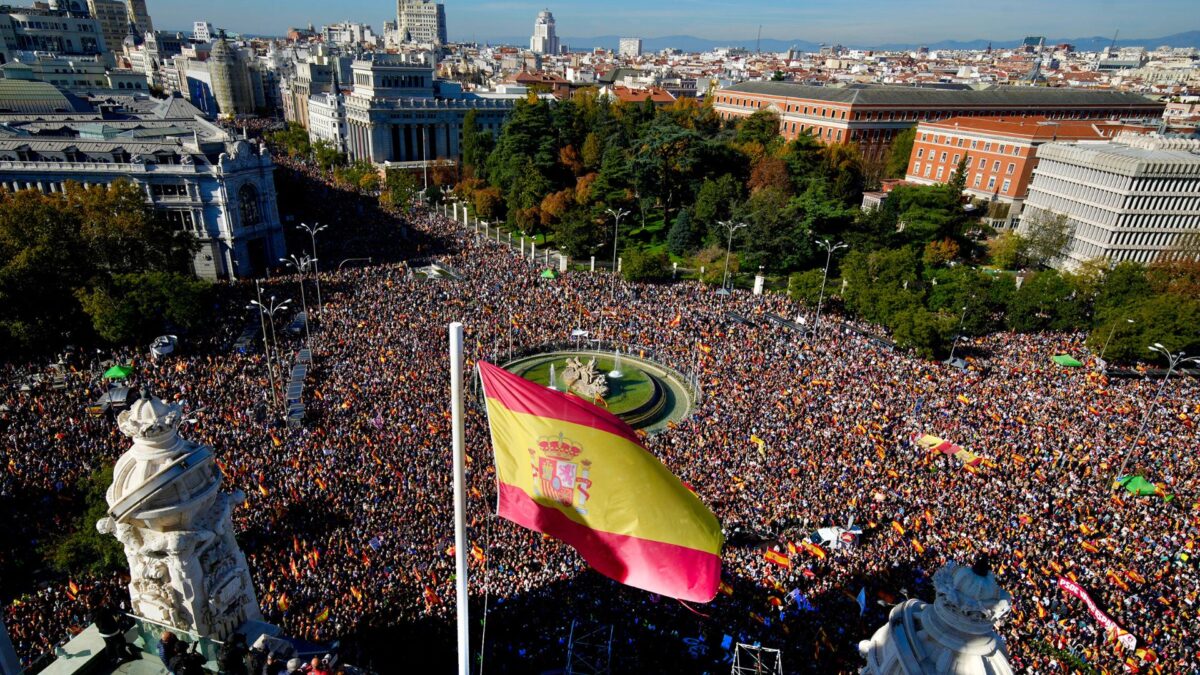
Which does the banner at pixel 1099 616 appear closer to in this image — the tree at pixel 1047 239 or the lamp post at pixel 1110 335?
the lamp post at pixel 1110 335

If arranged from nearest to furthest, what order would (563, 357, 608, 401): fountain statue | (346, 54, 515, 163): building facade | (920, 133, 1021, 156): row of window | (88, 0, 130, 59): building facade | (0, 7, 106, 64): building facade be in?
(563, 357, 608, 401): fountain statue → (920, 133, 1021, 156): row of window → (346, 54, 515, 163): building facade → (0, 7, 106, 64): building facade → (88, 0, 130, 59): building facade

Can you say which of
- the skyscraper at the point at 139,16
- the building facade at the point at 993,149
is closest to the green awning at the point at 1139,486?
the building facade at the point at 993,149

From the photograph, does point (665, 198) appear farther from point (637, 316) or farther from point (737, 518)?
point (737, 518)

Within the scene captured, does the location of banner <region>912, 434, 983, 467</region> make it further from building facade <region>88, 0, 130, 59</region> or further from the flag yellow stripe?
building facade <region>88, 0, 130, 59</region>

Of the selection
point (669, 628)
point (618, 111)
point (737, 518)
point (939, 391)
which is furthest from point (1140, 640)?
point (618, 111)

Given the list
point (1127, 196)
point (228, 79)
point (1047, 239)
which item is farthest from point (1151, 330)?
point (228, 79)

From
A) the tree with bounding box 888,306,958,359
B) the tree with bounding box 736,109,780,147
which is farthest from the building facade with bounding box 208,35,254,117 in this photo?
the tree with bounding box 888,306,958,359

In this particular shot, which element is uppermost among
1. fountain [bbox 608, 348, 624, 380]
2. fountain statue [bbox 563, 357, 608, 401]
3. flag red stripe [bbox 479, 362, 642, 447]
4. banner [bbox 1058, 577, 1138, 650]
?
flag red stripe [bbox 479, 362, 642, 447]

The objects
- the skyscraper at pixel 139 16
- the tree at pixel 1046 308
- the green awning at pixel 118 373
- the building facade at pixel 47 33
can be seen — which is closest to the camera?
the green awning at pixel 118 373
